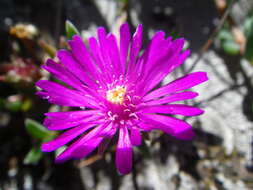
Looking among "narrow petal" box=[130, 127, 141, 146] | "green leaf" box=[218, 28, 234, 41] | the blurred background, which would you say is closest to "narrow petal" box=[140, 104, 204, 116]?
"narrow petal" box=[130, 127, 141, 146]

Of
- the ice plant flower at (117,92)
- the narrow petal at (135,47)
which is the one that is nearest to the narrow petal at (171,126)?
the ice plant flower at (117,92)

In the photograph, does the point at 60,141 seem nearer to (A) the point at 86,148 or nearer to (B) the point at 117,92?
(A) the point at 86,148

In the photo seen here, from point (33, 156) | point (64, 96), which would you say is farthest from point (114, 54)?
point (33, 156)

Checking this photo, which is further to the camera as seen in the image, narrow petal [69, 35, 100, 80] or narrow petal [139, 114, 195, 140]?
narrow petal [69, 35, 100, 80]

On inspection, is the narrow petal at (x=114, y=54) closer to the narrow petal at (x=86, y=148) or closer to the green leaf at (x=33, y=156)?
the narrow petal at (x=86, y=148)

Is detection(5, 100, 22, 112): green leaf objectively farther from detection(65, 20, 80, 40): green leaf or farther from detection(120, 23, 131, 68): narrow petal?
detection(120, 23, 131, 68): narrow petal

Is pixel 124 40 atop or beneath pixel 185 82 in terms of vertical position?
atop

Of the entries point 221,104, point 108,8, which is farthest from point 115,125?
point 108,8
